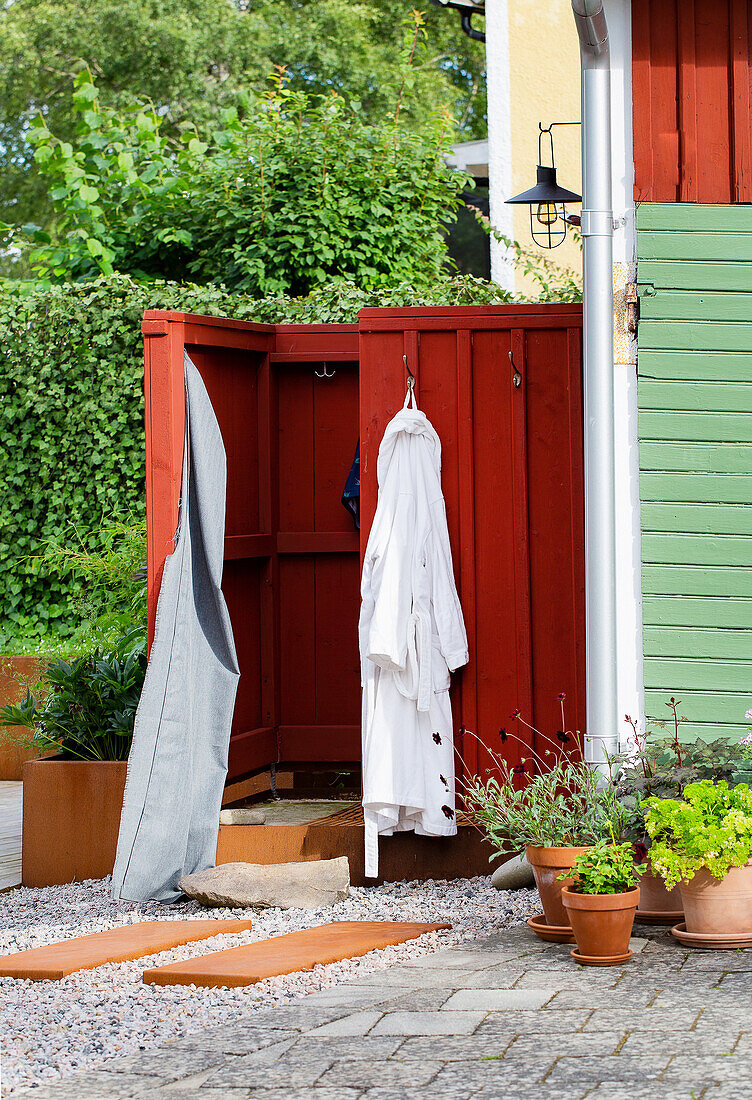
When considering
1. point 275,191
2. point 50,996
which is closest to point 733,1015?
point 50,996

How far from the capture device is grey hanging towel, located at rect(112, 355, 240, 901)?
4809mm

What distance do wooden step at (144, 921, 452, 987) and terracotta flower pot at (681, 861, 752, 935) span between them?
941 mm

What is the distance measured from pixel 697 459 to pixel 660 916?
5.37ft

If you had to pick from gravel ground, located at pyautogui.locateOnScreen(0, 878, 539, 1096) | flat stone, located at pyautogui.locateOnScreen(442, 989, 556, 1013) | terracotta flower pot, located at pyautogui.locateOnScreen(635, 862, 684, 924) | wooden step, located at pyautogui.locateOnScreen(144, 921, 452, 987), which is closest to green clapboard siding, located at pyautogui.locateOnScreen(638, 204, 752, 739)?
terracotta flower pot, located at pyautogui.locateOnScreen(635, 862, 684, 924)

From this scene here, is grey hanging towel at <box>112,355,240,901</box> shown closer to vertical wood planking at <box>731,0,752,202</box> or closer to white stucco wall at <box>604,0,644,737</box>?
white stucco wall at <box>604,0,644,737</box>

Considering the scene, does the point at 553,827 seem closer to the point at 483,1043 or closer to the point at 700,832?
the point at 700,832

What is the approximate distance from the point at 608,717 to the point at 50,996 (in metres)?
2.02

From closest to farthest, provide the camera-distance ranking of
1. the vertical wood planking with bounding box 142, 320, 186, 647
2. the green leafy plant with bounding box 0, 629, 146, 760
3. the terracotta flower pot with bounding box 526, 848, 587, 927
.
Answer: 1. the terracotta flower pot with bounding box 526, 848, 587, 927
2. the vertical wood planking with bounding box 142, 320, 186, 647
3. the green leafy plant with bounding box 0, 629, 146, 760

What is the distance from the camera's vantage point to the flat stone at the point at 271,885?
477cm

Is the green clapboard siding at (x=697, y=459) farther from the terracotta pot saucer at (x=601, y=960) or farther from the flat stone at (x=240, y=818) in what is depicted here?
the flat stone at (x=240, y=818)

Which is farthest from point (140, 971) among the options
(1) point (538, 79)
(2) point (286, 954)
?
(1) point (538, 79)

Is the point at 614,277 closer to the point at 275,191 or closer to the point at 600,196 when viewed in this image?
the point at 600,196

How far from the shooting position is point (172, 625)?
16.2 feet

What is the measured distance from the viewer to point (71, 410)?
877 centimetres
